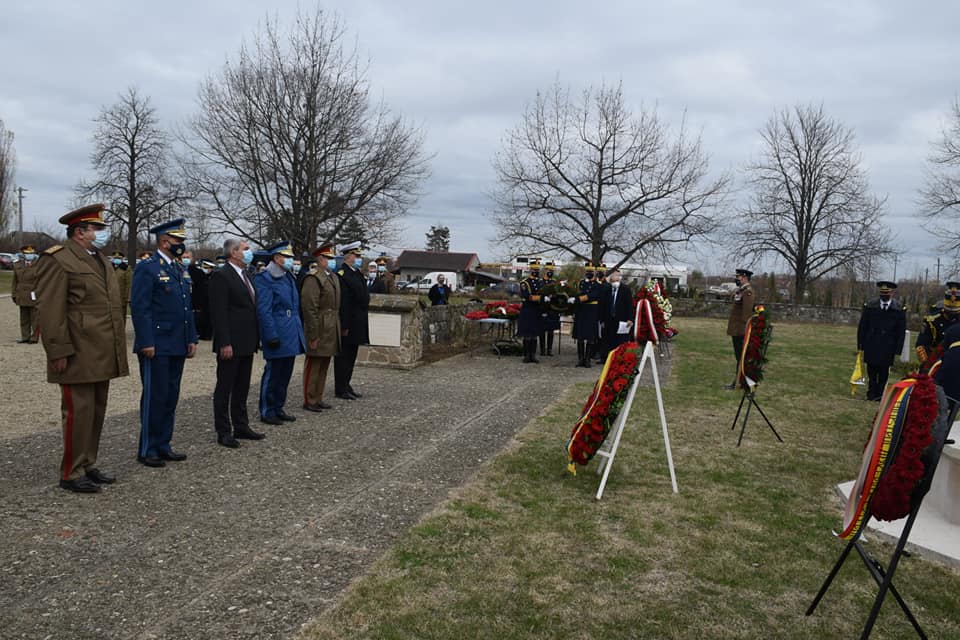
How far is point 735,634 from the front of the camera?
3449 millimetres

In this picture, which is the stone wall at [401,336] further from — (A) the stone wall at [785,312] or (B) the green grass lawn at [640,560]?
(A) the stone wall at [785,312]

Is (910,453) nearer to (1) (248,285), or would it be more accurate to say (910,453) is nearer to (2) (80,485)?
(2) (80,485)

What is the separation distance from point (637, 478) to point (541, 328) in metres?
8.15

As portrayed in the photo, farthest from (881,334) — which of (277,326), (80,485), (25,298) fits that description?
(25,298)

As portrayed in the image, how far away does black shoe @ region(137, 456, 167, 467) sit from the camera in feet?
19.1

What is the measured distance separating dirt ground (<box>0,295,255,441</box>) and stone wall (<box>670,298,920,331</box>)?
29.2m

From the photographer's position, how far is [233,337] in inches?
263

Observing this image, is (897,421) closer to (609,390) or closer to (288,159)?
(609,390)

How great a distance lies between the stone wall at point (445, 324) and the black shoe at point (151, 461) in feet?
27.6

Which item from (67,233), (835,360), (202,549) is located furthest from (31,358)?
(835,360)

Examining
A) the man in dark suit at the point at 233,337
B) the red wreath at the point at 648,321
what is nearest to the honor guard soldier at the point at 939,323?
the red wreath at the point at 648,321

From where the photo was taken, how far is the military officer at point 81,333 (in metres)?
4.96

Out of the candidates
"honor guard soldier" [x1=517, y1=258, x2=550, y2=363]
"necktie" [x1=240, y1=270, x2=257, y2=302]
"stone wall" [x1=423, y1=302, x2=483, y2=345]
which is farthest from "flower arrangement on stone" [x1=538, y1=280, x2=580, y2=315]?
"necktie" [x1=240, y1=270, x2=257, y2=302]

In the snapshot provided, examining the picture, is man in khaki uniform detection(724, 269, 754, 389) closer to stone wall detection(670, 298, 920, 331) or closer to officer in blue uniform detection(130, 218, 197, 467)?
officer in blue uniform detection(130, 218, 197, 467)
